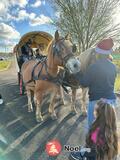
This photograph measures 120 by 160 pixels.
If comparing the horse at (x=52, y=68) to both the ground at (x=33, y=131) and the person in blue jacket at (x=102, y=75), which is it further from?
the person in blue jacket at (x=102, y=75)

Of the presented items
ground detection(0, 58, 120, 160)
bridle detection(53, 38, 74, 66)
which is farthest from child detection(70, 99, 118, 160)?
Result: bridle detection(53, 38, 74, 66)

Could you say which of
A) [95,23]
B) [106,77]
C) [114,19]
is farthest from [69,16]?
[106,77]

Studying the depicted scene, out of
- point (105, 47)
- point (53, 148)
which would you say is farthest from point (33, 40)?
point (105, 47)

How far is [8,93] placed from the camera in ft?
33.7

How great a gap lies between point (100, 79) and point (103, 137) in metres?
1.00

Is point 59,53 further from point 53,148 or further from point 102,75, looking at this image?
point 102,75

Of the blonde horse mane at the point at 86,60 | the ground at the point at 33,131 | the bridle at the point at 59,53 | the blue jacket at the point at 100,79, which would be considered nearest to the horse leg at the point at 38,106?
the ground at the point at 33,131

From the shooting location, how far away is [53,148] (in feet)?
17.7

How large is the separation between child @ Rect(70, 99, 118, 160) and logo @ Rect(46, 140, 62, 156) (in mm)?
1693

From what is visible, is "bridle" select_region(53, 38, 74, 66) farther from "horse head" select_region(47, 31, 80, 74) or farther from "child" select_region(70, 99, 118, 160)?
"child" select_region(70, 99, 118, 160)

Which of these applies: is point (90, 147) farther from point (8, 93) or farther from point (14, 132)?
point (8, 93)

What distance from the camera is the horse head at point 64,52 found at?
5.48 metres

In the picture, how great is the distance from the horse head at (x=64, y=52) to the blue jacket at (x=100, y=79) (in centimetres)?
150

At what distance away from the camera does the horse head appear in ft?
18.0
